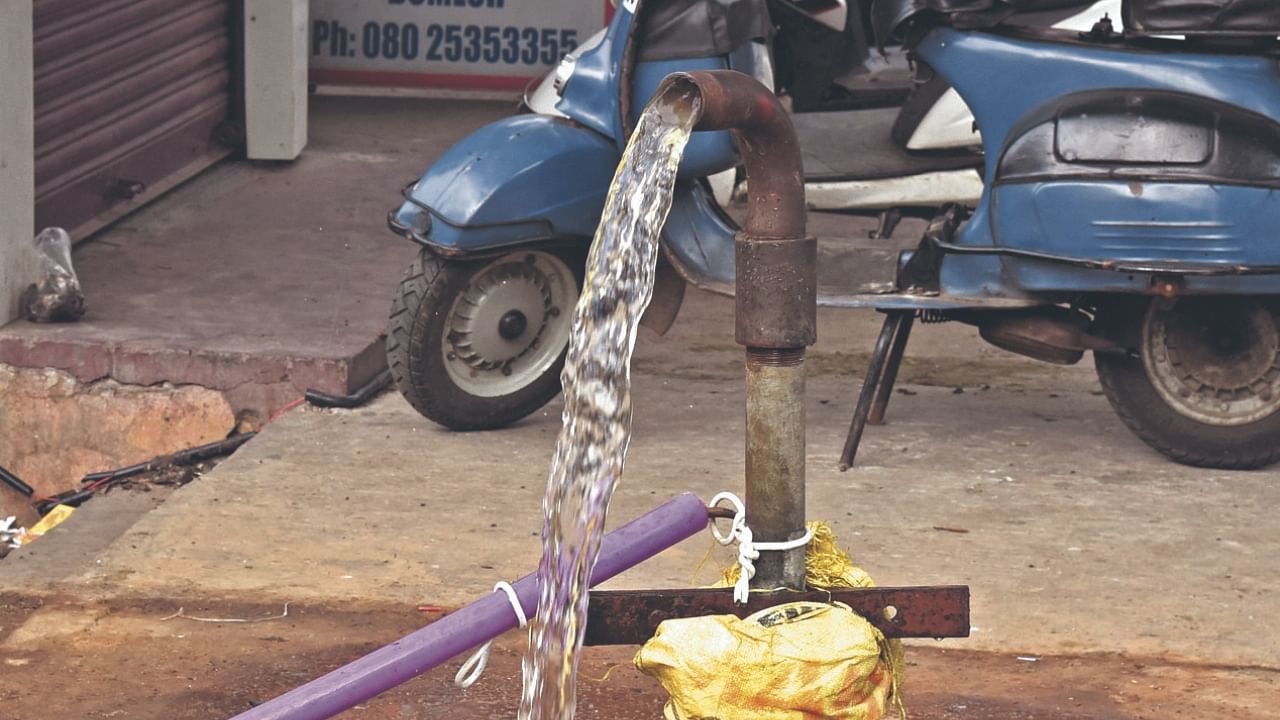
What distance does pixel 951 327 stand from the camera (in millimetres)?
6332

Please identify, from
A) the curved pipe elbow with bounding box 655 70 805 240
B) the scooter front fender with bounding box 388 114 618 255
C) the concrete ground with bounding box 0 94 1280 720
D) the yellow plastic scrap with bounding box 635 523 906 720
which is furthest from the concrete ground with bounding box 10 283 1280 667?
the curved pipe elbow with bounding box 655 70 805 240

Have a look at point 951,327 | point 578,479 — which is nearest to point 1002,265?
point 951,327

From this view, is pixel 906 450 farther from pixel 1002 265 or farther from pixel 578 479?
pixel 578 479

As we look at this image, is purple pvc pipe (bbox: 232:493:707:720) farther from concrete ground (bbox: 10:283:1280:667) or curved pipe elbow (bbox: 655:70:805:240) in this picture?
concrete ground (bbox: 10:283:1280:667)

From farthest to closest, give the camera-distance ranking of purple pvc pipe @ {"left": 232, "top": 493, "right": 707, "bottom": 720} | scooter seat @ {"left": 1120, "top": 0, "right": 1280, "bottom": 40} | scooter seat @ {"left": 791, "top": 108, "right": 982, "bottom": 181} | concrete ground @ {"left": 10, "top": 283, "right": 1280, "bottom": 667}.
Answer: scooter seat @ {"left": 791, "top": 108, "right": 982, "bottom": 181} → scooter seat @ {"left": 1120, "top": 0, "right": 1280, "bottom": 40} → concrete ground @ {"left": 10, "top": 283, "right": 1280, "bottom": 667} → purple pvc pipe @ {"left": 232, "top": 493, "right": 707, "bottom": 720}

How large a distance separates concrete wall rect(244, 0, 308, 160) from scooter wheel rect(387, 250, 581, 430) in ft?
12.2

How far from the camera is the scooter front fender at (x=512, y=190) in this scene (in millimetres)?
4684

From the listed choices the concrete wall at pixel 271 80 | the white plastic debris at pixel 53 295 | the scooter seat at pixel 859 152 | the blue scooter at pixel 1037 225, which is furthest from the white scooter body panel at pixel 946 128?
the concrete wall at pixel 271 80

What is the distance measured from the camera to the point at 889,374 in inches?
196

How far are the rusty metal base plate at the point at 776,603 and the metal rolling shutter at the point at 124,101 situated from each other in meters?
4.55

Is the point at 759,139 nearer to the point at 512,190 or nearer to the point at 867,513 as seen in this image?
the point at 867,513

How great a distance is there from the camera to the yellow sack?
2.40 metres

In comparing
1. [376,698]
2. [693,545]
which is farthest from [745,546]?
[693,545]

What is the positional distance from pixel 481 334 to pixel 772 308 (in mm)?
2532
